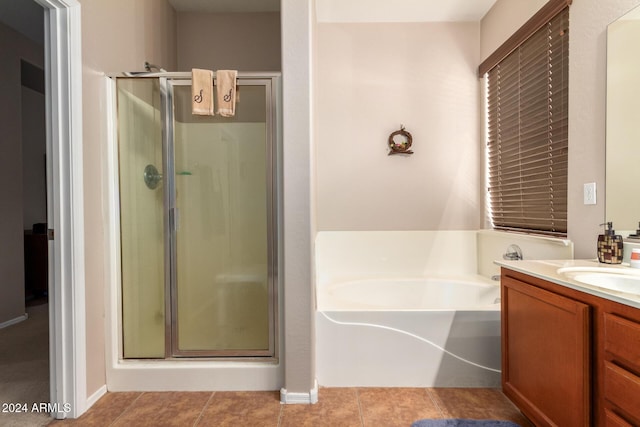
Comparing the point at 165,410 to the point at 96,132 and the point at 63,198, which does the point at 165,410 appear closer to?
the point at 63,198

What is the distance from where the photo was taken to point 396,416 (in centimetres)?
177

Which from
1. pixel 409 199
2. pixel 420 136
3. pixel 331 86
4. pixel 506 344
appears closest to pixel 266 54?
pixel 331 86

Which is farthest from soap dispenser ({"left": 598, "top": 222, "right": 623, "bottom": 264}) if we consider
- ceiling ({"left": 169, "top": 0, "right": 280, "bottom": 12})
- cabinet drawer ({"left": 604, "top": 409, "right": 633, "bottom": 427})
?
ceiling ({"left": 169, "top": 0, "right": 280, "bottom": 12})

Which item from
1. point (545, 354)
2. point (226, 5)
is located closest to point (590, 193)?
point (545, 354)

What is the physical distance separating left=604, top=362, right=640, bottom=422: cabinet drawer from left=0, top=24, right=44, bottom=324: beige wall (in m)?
4.24

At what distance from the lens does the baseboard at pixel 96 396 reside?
1.85 metres

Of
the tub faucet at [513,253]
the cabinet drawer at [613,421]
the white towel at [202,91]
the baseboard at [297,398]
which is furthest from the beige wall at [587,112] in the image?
the white towel at [202,91]

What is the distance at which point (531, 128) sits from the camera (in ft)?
7.94

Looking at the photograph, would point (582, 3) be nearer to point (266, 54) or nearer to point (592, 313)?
point (592, 313)

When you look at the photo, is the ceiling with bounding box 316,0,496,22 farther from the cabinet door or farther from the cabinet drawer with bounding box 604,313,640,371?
the cabinet drawer with bounding box 604,313,640,371

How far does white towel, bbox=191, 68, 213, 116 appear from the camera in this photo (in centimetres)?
201

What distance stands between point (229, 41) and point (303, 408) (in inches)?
113

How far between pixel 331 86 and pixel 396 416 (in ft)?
8.10

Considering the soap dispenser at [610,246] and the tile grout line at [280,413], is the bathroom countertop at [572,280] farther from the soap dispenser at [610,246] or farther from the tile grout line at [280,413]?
the tile grout line at [280,413]
